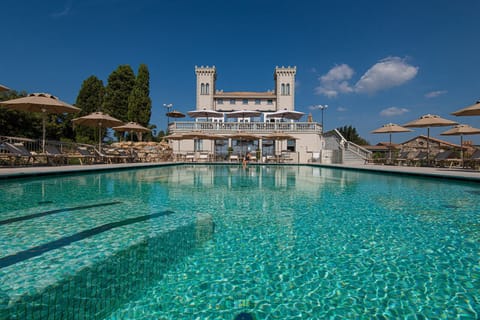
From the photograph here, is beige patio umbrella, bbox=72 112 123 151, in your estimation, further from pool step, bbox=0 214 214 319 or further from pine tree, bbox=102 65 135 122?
pine tree, bbox=102 65 135 122

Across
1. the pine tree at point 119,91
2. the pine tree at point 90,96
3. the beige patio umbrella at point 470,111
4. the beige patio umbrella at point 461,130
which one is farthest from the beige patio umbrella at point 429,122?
the pine tree at point 90,96

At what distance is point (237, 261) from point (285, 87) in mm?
37658

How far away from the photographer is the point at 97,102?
110 ft

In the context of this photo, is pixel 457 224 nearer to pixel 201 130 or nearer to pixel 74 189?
pixel 74 189

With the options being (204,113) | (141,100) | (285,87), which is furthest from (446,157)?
(141,100)

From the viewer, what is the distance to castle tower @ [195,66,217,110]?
3703 cm

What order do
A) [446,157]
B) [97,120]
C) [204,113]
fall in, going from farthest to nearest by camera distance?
1. [204,113]
2. [97,120]
3. [446,157]

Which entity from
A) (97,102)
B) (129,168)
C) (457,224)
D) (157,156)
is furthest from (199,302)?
(97,102)

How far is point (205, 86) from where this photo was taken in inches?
1470

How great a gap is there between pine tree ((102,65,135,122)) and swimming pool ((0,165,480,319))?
1261 inches

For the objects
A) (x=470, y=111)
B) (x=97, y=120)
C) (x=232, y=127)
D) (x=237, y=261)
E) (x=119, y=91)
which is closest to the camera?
(x=237, y=261)

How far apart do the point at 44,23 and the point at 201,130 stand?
14.8 m

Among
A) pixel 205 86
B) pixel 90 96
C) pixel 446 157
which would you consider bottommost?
pixel 446 157

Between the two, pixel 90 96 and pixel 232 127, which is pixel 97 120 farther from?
pixel 90 96
